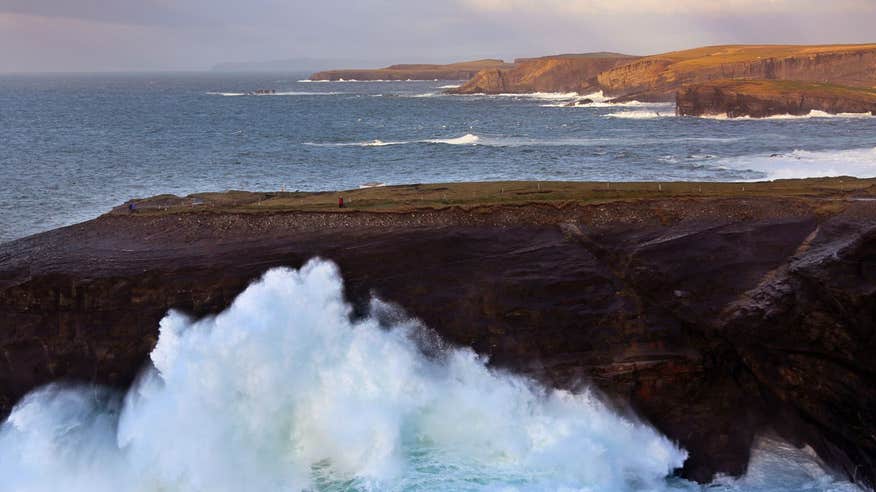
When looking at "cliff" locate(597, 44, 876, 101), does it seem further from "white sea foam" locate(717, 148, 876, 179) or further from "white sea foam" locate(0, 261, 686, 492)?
"white sea foam" locate(0, 261, 686, 492)

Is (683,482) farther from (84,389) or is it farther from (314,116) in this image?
(314,116)

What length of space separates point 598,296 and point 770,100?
8699 cm

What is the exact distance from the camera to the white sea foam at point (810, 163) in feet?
136

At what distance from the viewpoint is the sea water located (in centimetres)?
4344

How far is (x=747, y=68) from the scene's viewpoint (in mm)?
141000

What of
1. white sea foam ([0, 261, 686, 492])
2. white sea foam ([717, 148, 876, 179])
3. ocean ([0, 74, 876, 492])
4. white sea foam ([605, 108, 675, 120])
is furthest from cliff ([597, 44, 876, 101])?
white sea foam ([0, 261, 686, 492])

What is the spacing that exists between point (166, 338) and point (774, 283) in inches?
631

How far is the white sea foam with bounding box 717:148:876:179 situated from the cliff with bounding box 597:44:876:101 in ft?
216

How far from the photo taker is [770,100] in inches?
3752

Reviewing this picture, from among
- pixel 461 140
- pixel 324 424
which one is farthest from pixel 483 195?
pixel 461 140

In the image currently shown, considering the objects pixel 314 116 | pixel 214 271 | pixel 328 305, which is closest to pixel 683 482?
pixel 328 305

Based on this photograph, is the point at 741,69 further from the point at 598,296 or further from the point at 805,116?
the point at 598,296

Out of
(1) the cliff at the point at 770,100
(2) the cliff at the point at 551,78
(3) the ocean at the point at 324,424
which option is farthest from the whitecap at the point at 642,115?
(3) the ocean at the point at 324,424

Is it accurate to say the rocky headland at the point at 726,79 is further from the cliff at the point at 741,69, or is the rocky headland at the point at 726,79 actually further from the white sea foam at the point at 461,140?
the white sea foam at the point at 461,140
